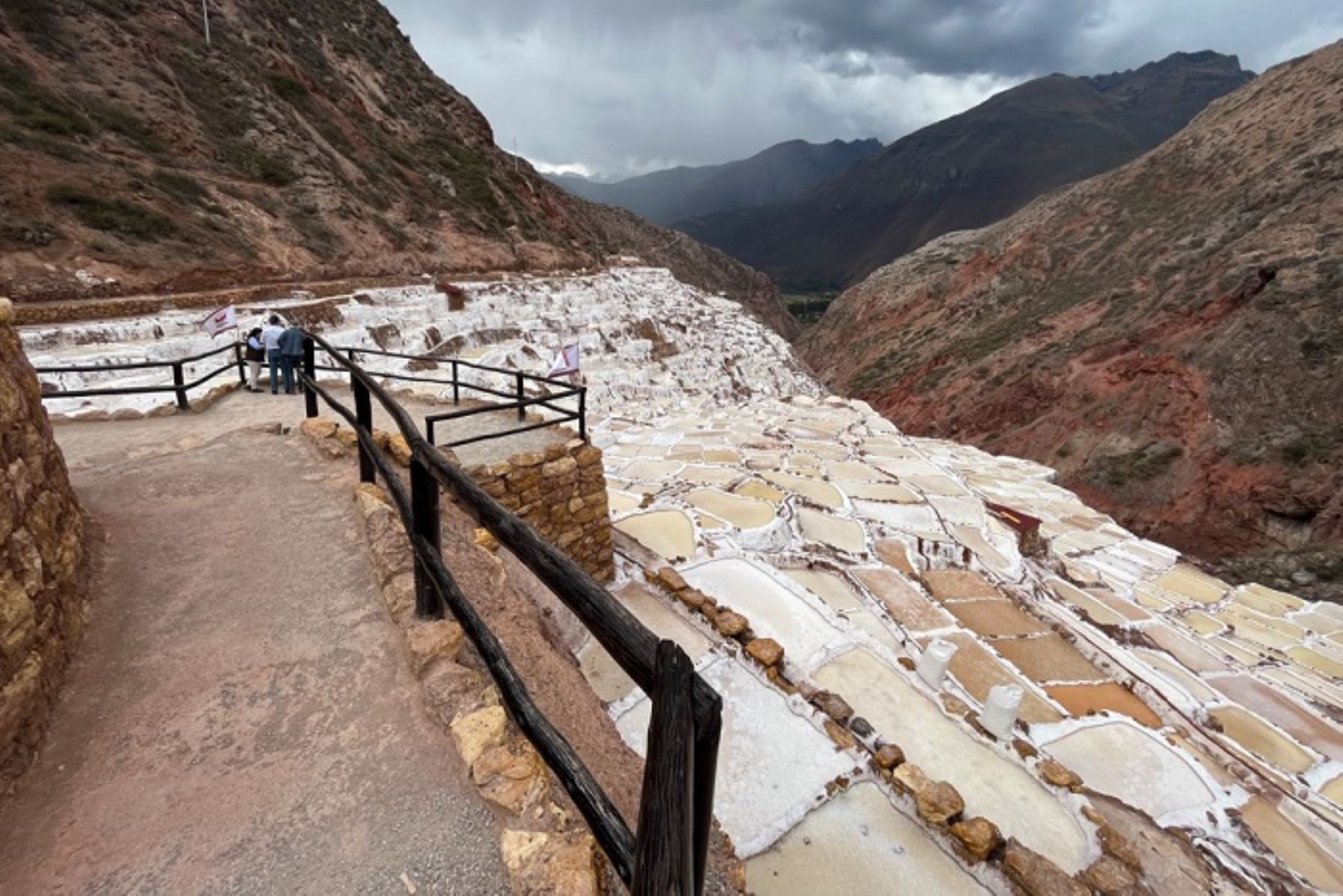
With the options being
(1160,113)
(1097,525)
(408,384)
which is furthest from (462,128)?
(1160,113)

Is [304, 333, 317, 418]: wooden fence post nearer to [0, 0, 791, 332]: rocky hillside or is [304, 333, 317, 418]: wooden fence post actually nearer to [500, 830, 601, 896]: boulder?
[500, 830, 601, 896]: boulder

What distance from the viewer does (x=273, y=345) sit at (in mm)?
8062

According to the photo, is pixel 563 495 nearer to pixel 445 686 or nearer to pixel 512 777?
pixel 445 686

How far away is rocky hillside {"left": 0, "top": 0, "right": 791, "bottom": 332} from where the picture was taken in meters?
15.7

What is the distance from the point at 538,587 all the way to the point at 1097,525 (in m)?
14.0

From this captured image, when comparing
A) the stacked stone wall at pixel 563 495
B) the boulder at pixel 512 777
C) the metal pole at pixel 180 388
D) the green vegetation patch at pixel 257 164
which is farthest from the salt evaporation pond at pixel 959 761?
the green vegetation patch at pixel 257 164

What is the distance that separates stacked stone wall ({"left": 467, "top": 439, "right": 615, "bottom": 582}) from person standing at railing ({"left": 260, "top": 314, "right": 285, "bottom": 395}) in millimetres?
4324

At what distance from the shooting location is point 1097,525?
13555 mm

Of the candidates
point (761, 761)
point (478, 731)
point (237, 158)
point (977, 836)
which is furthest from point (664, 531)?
point (237, 158)

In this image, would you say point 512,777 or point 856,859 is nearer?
point 512,777

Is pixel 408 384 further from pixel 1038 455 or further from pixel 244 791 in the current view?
pixel 1038 455

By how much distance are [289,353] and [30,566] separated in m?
6.69

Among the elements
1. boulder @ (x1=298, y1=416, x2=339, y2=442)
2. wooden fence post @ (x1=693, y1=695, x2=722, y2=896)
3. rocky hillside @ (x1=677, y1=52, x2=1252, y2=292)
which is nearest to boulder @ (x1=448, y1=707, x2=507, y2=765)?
wooden fence post @ (x1=693, y1=695, x2=722, y2=896)

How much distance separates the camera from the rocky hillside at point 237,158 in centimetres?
1568
